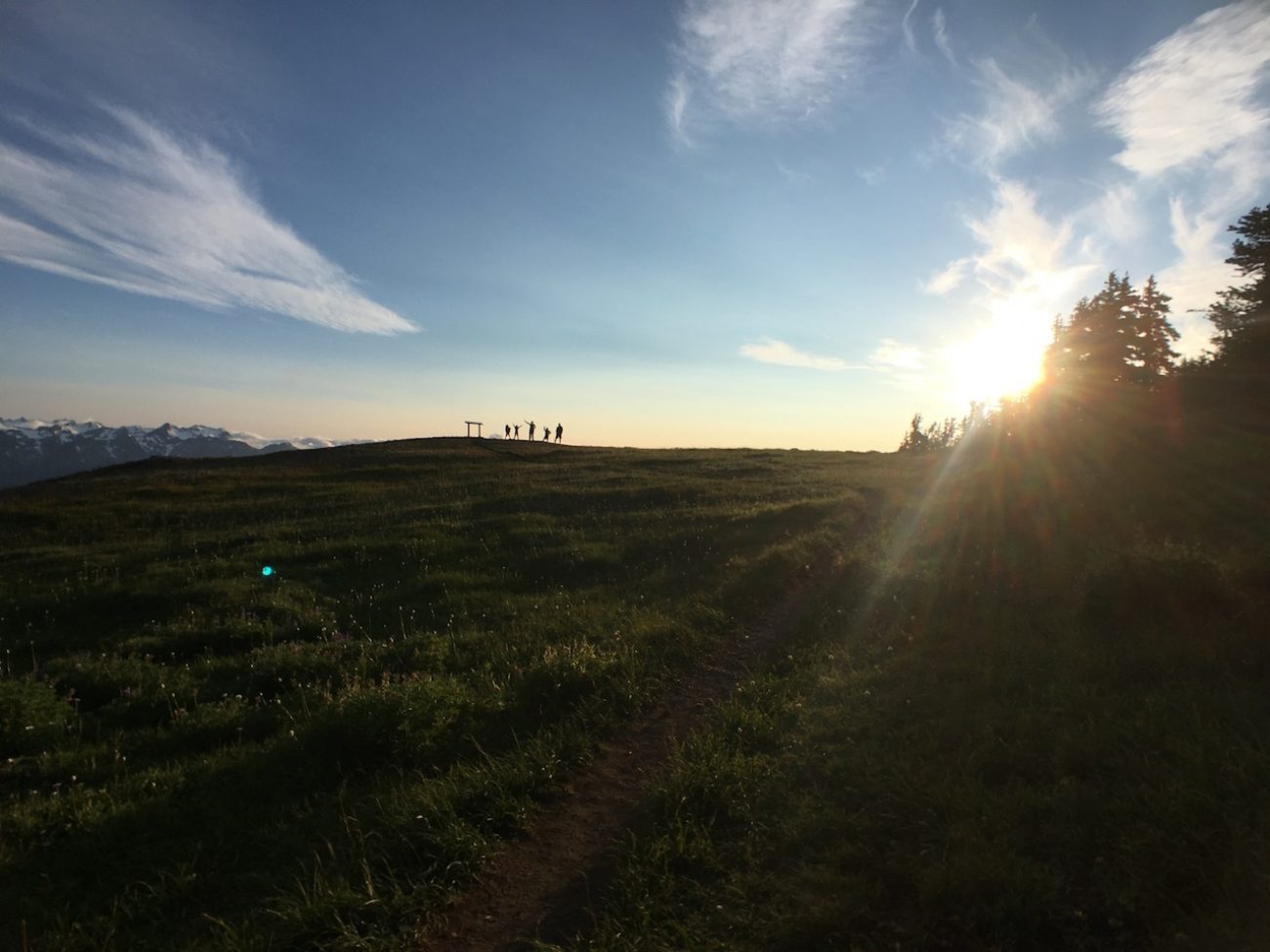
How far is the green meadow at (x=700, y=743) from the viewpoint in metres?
4.00

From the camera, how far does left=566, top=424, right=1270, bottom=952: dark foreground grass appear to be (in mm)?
3727

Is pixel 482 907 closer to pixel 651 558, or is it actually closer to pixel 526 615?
pixel 526 615

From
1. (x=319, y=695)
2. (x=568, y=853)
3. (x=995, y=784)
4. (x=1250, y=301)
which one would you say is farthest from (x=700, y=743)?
(x=1250, y=301)

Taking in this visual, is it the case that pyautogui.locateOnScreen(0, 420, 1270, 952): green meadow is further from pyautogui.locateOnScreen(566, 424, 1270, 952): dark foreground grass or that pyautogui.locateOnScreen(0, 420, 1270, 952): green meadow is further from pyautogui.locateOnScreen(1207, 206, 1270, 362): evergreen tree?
pyautogui.locateOnScreen(1207, 206, 1270, 362): evergreen tree

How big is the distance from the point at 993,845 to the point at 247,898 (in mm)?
5107

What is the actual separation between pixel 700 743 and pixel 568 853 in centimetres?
173

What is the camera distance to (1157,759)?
480 centimetres

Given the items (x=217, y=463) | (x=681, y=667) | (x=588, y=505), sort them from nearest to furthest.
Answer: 1. (x=681, y=667)
2. (x=588, y=505)
3. (x=217, y=463)

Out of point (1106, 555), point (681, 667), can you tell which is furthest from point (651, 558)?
point (1106, 555)

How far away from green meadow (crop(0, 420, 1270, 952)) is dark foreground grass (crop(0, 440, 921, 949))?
0.13ft

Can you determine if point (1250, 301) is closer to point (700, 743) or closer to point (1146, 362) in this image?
point (1146, 362)

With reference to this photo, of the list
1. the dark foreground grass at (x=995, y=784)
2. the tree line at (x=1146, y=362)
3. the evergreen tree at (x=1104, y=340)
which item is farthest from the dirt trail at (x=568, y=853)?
the evergreen tree at (x=1104, y=340)

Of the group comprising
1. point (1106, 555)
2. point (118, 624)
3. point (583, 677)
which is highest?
point (1106, 555)

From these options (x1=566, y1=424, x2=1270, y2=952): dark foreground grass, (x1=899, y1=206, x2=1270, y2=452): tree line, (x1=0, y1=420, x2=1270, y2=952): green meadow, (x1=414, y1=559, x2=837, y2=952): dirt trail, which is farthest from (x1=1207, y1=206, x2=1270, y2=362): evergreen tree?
(x1=414, y1=559, x2=837, y2=952): dirt trail
